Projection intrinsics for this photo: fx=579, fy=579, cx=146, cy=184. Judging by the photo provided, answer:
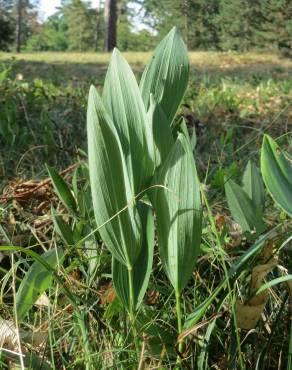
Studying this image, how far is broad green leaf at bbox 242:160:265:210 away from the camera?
1049mm

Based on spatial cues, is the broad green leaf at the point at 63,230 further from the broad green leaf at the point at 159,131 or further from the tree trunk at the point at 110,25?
the tree trunk at the point at 110,25

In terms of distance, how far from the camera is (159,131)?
0.78m

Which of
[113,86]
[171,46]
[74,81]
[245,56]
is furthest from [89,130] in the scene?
[245,56]

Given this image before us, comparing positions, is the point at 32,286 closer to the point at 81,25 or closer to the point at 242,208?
the point at 242,208

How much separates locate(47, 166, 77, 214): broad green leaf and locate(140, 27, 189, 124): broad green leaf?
0.74 feet

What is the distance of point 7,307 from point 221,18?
10.5m

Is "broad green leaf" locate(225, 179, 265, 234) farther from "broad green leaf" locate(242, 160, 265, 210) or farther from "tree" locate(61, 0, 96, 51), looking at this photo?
"tree" locate(61, 0, 96, 51)

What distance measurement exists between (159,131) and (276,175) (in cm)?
16

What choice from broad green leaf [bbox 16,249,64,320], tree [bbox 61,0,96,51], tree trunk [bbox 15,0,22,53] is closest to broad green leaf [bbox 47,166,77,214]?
broad green leaf [bbox 16,249,64,320]

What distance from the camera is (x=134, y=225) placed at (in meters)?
0.75

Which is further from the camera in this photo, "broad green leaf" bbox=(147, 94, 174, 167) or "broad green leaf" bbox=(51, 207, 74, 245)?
"broad green leaf" bbox=(51, 207, 74, 245)

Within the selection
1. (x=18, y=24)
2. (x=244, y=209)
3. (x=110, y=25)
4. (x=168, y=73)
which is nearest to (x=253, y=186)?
(x=244, y=209)

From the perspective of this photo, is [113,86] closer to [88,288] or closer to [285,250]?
[88,288]

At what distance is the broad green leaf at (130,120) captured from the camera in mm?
751
